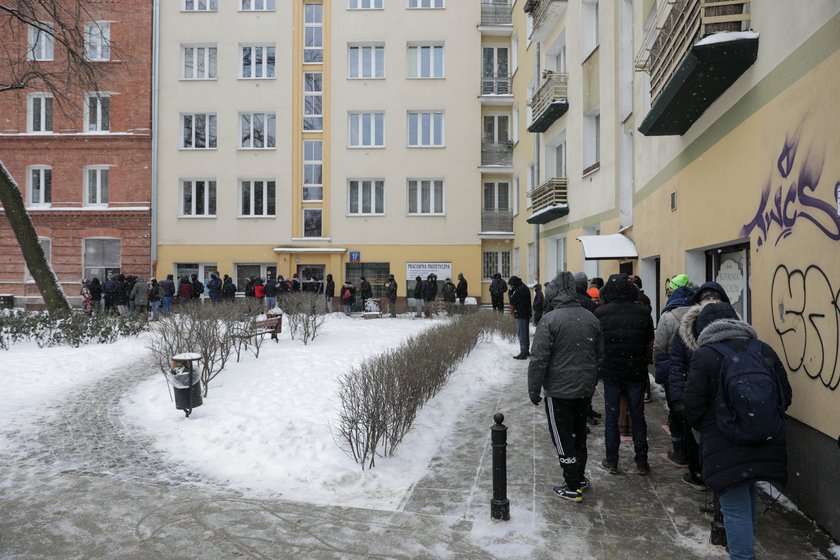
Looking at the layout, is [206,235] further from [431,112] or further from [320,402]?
[320,402]

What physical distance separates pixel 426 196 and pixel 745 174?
2128 centimetres

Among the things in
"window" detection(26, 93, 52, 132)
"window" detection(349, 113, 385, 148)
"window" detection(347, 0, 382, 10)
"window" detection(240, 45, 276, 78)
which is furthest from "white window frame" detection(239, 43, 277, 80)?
"window" detection(26, 93, 52, 132)

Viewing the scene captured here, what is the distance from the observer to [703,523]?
14.8 feet

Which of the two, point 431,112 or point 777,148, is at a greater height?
point 431,112

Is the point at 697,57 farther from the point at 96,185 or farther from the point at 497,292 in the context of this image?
the point at 96,185

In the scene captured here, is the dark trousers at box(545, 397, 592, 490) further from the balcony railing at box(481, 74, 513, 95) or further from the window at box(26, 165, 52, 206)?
the window at box(26, 165, 52, 206)

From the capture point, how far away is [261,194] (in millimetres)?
26828

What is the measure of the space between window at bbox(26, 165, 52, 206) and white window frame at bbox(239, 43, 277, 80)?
10.0 m

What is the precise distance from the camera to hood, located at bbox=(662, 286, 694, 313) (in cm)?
585

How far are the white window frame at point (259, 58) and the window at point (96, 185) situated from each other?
25.6ft

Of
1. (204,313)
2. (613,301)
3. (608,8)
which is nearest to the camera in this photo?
(613,301)

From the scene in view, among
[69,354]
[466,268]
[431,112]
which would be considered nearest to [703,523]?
[69,354]

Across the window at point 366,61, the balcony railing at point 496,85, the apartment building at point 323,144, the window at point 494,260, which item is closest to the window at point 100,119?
the apartment building at point 323,144

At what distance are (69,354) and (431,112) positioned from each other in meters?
19.3
